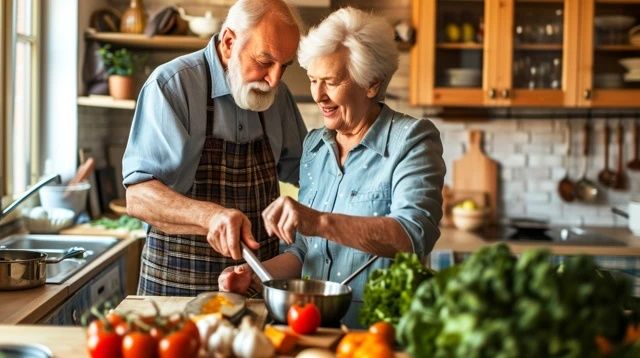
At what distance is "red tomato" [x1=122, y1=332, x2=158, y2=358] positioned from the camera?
1.50 meters

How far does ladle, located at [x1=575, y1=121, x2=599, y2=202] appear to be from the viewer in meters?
5.09

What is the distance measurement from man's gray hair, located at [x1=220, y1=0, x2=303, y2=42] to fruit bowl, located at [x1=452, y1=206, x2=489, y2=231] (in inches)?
93.1

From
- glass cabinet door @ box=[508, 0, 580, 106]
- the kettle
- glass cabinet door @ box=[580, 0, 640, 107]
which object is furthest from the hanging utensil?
the kettle

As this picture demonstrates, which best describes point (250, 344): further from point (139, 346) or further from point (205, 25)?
point (205, 25)

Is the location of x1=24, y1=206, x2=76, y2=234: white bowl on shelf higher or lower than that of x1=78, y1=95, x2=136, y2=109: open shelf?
lower

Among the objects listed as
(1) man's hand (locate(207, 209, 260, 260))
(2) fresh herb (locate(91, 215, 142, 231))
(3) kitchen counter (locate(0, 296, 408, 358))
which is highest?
(1) man's hand (locate(207, 209, 260, 260))

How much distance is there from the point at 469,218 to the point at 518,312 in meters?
3.49

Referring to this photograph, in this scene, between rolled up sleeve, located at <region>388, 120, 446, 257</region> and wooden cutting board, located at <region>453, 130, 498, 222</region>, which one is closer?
rolled up sleeve, located at <region>388, 120, 446, 257</region>

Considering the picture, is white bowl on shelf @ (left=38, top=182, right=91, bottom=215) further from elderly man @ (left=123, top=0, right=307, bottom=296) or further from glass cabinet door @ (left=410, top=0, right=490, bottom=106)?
glass cabinet door @ (left=410, top=0, right=490, bottom=106)

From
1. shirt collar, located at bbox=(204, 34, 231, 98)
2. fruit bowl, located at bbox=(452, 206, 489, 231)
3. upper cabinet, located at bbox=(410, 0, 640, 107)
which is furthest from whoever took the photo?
→ upper cabinet, located at bbox=(410, 0, 640, 107)

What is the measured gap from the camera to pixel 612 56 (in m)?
4.88

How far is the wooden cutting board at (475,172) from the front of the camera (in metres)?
5.10

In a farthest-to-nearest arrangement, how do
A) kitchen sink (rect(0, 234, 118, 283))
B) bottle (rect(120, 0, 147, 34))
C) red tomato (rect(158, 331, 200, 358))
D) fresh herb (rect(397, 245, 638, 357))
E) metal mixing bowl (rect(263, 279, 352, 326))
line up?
bottle (rect(120, 0, 147, 34)) < kitchen sink (rect(0, 234, 118, 283)) < metal mixing bowl (rect(263, 279, 352, 326)) < red tomato (rect(158, 331, 200, 358)) < fresh herb (rect(397, 245, 638, 357))

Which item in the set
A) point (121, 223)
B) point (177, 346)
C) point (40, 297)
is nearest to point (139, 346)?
point (177, 346)
